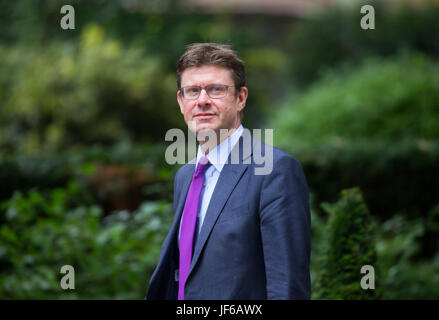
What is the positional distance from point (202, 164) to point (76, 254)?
9.55ft

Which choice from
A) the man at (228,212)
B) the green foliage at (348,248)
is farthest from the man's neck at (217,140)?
the green foliage at (348,248)

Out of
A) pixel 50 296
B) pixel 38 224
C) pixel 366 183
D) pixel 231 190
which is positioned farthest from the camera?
pixel 366 183

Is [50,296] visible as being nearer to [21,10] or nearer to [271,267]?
[271,267]

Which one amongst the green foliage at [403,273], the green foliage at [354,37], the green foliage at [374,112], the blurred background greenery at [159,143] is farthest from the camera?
the green foliage at [354,37]

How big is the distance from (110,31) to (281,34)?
8.31m

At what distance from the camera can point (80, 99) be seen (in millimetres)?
10461

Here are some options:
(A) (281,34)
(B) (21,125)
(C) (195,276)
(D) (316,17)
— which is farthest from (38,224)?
(A) (281,34)

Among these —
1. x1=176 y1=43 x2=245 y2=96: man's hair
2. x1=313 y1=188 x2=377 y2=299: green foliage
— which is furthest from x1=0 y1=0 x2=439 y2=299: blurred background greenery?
x1=176 y1=43 x2=245 y2=96: man's hair

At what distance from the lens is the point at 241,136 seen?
2.09 meters

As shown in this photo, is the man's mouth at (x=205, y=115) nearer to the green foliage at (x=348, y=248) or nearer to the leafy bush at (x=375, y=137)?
the green foliage at (x=348, y=248)

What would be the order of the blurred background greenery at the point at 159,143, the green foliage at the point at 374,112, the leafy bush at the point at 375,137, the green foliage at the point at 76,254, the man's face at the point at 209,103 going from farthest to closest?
the green foliage at the point at 374,112, the leafy bush at the point at 375,137, the blurred background greenery at the point at 159,143, the green foliage at the point at 76,254, the man's face at the point at 209,103

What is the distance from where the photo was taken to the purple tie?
6.52ft

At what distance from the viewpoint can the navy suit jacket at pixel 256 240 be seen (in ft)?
5.83

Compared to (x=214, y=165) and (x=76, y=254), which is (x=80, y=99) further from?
(x=214, y=165)
